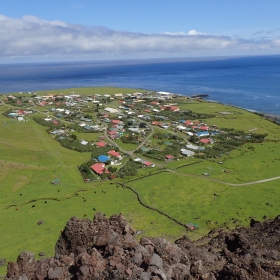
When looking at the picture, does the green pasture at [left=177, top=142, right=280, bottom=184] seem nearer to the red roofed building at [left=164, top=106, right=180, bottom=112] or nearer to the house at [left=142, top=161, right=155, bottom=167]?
the house at [left=142, top=161, right=155, bottom=167]

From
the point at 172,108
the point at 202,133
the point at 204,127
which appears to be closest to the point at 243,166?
the point at 202,133

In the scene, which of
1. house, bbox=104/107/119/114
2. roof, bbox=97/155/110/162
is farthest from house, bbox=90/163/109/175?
house, bbox=104/107/119/114

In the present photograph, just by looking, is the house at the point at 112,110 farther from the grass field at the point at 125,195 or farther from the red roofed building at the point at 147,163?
the red roofed building at the point at 147,163

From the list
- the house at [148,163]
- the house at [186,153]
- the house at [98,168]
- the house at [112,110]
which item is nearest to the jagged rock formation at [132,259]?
the house at [98,168]

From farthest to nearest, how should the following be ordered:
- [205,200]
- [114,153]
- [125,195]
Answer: [114,153] → [125,195] → [205,200]

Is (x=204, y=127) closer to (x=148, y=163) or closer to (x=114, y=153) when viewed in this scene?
(x=148, y=163)
